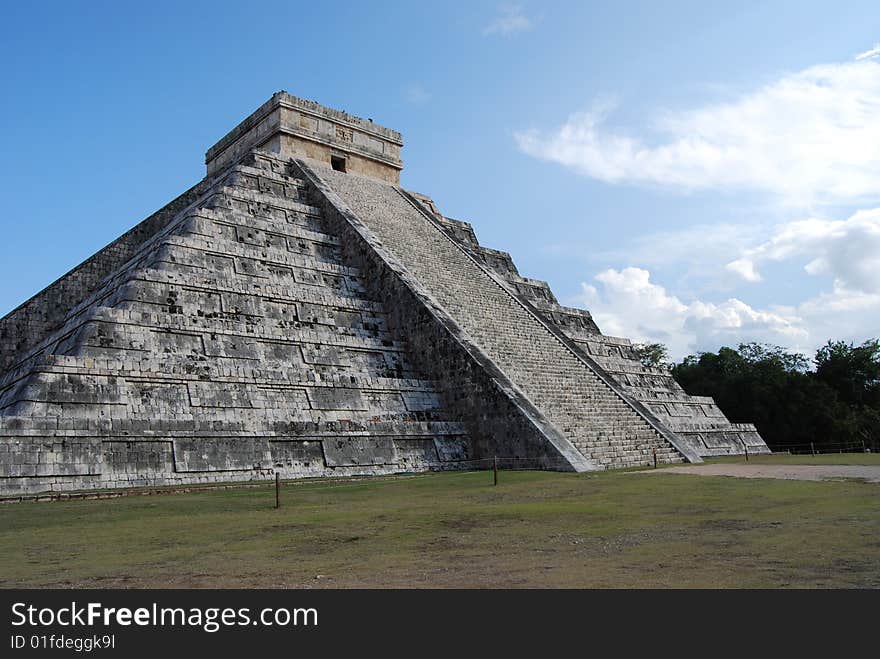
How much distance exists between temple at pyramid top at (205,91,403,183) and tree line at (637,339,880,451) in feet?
50.7

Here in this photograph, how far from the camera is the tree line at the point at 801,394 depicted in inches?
1201

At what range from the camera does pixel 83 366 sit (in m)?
12.0

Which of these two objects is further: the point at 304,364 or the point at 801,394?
the point at 801,394

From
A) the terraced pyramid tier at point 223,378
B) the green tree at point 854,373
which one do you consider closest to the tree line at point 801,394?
the green tree at point 854,373

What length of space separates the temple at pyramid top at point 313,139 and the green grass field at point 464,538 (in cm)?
1625

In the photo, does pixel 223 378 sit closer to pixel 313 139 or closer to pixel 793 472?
pixel 793 472

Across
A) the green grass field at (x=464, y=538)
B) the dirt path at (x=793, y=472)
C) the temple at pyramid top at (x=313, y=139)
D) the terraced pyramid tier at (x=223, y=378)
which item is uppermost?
the temple at pyramid top at (x=313, y=139)

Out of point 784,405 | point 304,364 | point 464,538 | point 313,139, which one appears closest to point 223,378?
point 304,364

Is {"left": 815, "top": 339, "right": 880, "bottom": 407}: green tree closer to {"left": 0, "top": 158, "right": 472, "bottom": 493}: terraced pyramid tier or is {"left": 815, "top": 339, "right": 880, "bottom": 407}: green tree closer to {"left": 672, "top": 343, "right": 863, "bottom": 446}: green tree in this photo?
{"left": 672, "top": 343, "right": 863, "bottom": 446}: green tree

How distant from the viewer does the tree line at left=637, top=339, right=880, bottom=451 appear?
30500 mm

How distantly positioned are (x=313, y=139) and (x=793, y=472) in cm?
1848

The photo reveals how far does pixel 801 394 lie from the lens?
31328 millimetres

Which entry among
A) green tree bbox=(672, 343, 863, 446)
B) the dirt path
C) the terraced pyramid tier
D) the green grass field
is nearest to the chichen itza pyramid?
the terraced pyramid tier

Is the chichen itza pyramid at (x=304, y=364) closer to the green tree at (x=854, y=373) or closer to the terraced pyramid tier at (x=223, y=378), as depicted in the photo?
the terraced pyramid tier at (x=223, y=378)
